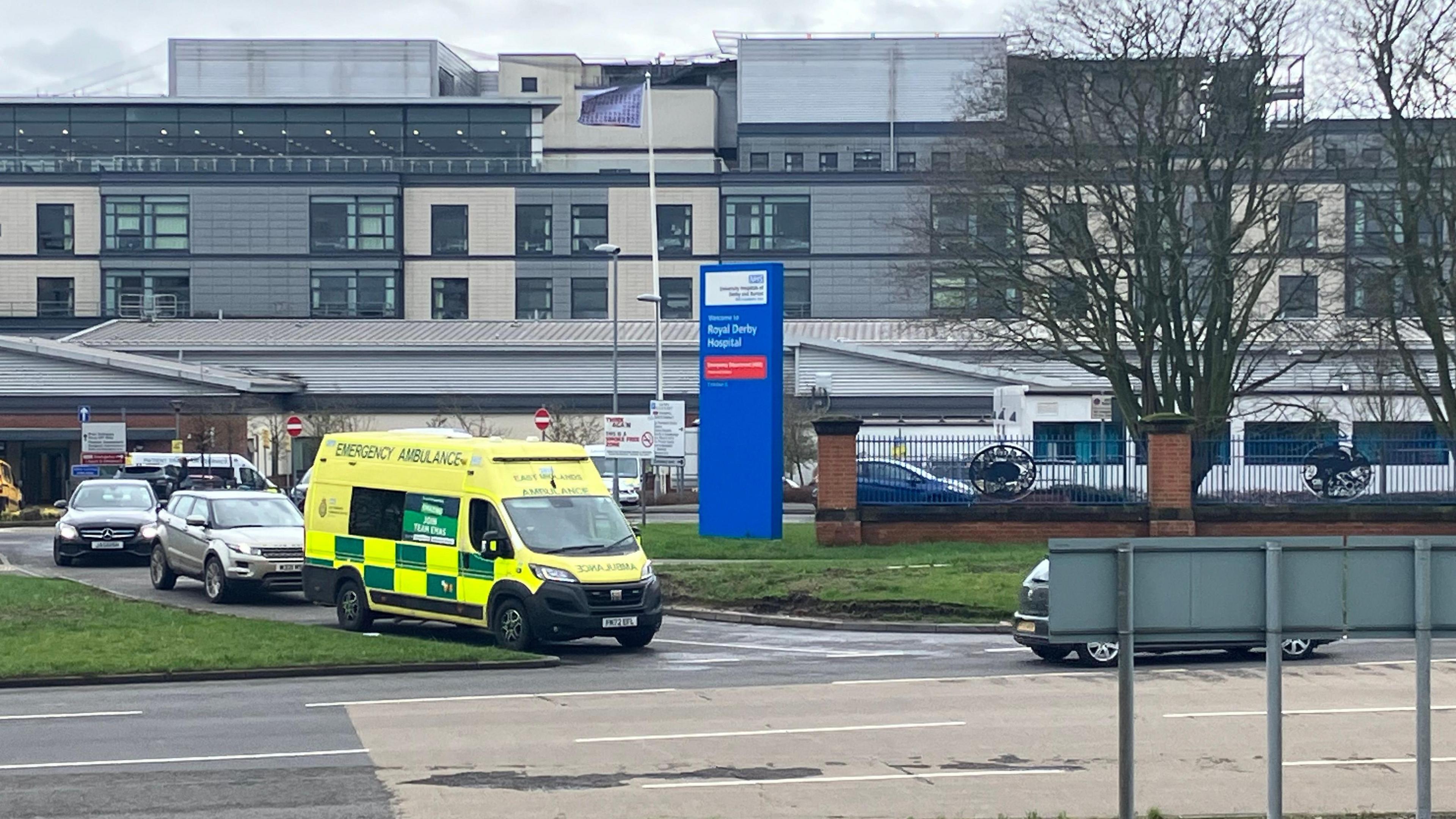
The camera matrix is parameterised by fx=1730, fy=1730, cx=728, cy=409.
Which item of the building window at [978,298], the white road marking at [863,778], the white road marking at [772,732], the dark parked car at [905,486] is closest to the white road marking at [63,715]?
the white road marking at [772,732]

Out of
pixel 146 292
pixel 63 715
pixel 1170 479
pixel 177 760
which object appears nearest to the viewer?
pixel 177 760

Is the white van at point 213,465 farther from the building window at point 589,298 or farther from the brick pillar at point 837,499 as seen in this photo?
the building window at point 589,298

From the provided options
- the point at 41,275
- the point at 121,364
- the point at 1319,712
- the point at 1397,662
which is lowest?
the point at 1397,662

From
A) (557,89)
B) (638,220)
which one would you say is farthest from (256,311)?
(557,89)

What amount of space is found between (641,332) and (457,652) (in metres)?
52.2

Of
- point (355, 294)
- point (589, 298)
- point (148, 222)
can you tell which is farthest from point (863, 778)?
point (148, 222)

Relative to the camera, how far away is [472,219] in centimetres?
8038

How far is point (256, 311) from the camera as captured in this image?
80375 millimetres

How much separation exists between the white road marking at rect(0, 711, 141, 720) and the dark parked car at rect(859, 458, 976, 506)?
764 inches

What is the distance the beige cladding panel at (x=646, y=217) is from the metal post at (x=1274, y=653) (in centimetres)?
7081

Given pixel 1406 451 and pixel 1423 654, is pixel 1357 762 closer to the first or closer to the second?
pixel 1423 654

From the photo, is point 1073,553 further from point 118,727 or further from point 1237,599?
point 118,727

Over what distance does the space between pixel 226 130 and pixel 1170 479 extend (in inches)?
2473

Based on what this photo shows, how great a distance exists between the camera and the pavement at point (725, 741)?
11336 mm
